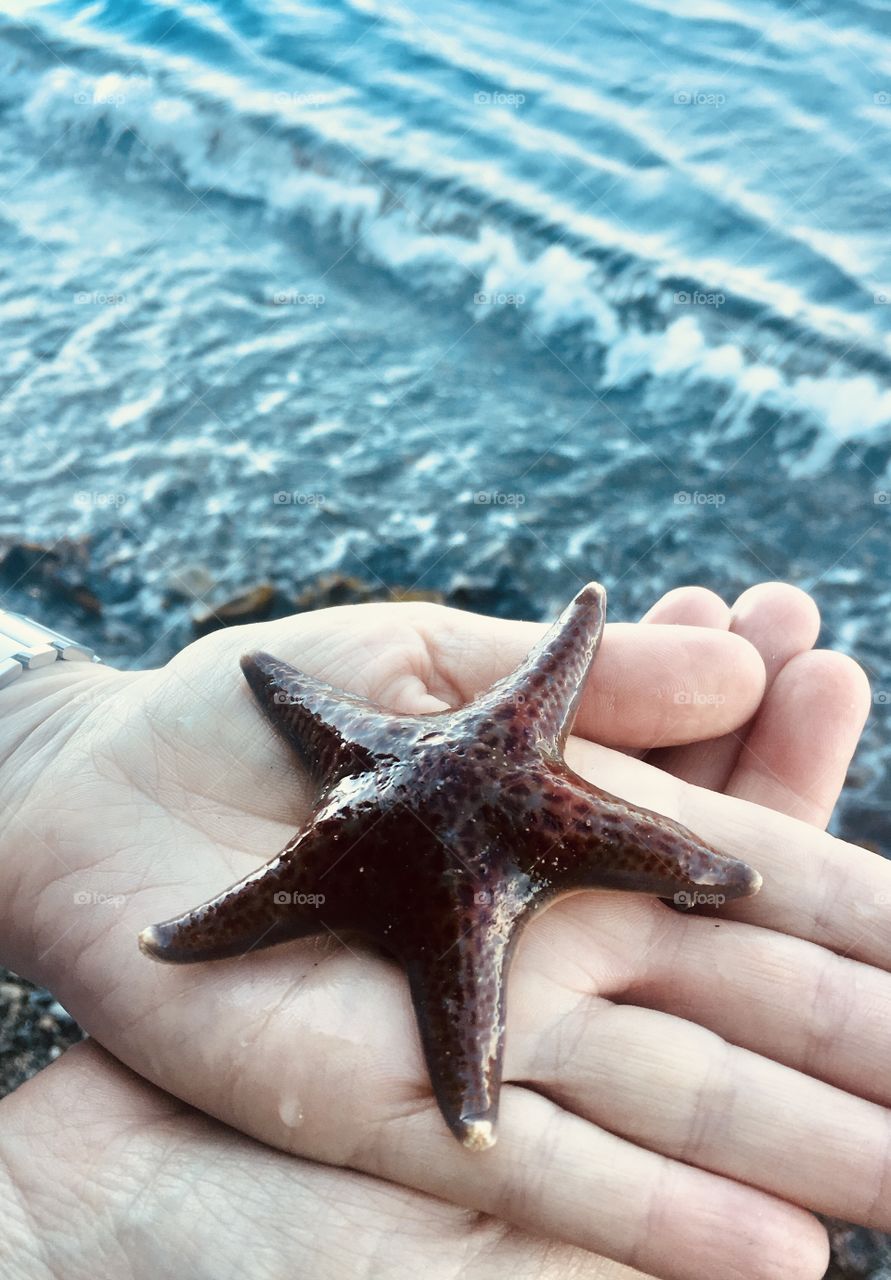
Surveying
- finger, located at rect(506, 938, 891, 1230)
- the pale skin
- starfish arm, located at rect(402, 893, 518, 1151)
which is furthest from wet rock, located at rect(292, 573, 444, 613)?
finger, located at rect(506, 938, 891, 1230)

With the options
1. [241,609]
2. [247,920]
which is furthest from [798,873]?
[241,609]

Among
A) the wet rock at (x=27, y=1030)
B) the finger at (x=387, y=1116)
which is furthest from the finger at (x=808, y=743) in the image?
the wet rock at (x=27, y=1030)

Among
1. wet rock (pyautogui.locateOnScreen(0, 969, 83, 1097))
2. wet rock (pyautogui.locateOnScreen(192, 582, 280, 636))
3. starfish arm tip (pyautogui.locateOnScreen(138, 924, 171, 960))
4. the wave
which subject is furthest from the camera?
the wave

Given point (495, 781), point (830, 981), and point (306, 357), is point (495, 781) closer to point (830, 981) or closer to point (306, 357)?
point (830, 981)

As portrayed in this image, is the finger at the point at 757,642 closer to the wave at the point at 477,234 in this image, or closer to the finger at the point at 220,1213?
the finger at the point at 220,1213

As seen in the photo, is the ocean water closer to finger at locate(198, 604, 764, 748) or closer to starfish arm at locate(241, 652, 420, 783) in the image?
finger at locate(198, 604, 764, 748)

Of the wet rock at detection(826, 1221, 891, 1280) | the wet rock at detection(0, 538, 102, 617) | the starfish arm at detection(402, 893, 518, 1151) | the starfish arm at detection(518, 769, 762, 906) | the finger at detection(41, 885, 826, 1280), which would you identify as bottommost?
the wet rock at detection(0, 538, 102, 617)

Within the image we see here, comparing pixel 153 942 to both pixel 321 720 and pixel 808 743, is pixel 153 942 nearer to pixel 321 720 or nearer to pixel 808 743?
pixel 321 720
